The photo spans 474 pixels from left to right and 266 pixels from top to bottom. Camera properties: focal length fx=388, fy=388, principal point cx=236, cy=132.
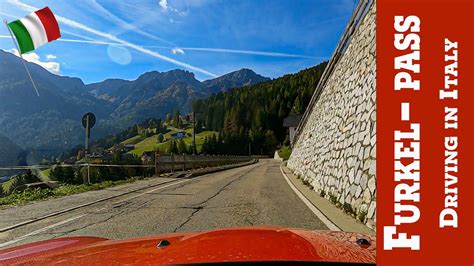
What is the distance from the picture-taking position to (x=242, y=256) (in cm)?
183

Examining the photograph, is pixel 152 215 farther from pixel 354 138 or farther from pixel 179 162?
pixel 179 162

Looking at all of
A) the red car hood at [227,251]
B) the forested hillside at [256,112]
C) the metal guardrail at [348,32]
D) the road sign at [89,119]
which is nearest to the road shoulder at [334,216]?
the red car hood at [227,251]

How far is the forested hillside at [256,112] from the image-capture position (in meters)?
137

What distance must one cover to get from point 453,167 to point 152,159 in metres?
21.2

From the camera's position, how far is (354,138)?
9.90m

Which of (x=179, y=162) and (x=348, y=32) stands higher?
(x=348, y=32)

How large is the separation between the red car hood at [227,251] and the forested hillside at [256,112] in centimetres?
11912

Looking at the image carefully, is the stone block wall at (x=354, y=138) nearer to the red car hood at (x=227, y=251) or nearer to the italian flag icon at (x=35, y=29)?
the red car hood at (x=227, y=251)

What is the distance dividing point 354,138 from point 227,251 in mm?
8518

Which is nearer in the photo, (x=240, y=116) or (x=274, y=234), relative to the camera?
(x=274, y=234)

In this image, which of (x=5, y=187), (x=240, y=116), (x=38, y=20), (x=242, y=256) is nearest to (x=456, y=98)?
(x=242, y=256)

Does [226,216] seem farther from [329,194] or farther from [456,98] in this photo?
[456,98]

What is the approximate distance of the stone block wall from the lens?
26.0ft

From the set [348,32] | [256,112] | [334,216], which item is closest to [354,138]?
[334,216]
